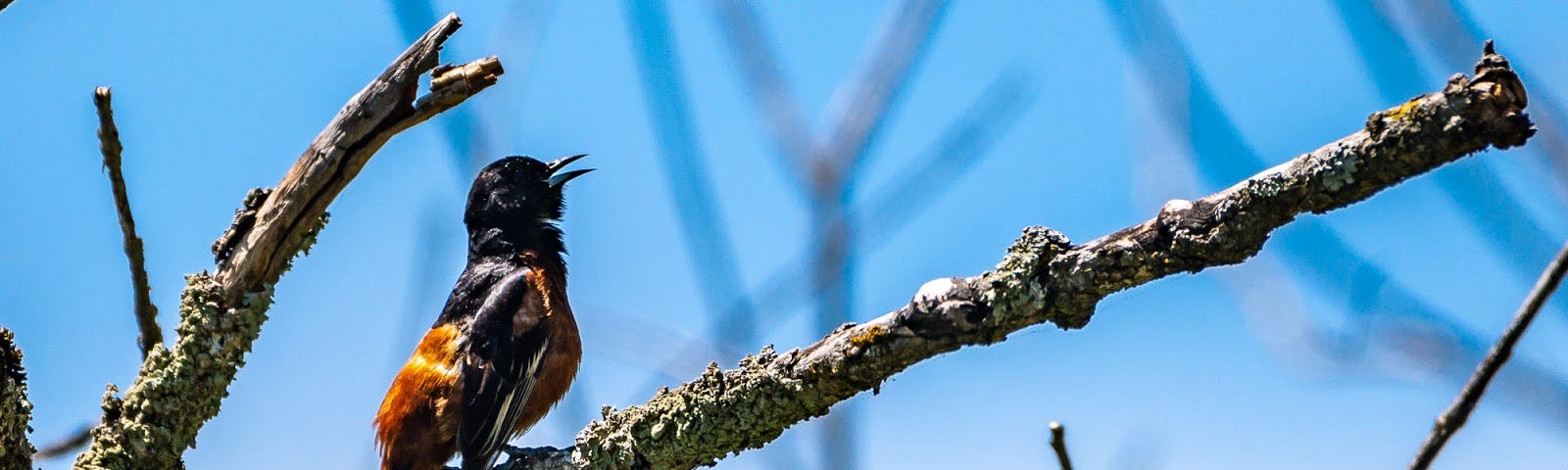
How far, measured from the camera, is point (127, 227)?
3.24m

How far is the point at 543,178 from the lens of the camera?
6.57 meters

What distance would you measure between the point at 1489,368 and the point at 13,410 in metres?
3.34

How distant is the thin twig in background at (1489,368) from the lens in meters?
1.16

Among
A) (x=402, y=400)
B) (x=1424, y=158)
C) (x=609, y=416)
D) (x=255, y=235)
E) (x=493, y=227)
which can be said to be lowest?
(x=1424, y=158)

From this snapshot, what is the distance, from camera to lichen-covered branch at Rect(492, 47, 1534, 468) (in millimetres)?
2221

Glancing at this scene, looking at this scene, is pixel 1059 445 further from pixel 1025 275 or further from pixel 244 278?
pixel 244 278

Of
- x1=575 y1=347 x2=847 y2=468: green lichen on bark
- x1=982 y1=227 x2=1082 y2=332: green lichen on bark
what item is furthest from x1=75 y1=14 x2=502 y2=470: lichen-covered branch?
x1=982 y1=227 x2=1082 y2=332: green lichen on bark

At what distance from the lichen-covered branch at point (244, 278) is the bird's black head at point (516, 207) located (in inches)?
103

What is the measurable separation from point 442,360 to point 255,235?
1.94 m

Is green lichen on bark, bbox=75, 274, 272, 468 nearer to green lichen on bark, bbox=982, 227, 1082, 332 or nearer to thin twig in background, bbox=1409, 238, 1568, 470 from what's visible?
green lichen on bark, bbox=982, 227, 1082, 332

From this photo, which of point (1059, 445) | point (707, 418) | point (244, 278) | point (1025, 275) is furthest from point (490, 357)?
point (1059, 445)

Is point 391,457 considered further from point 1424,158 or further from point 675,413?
point 1424,158

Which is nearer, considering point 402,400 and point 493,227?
point 402,400

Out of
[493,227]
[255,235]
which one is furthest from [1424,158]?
[493,227]
